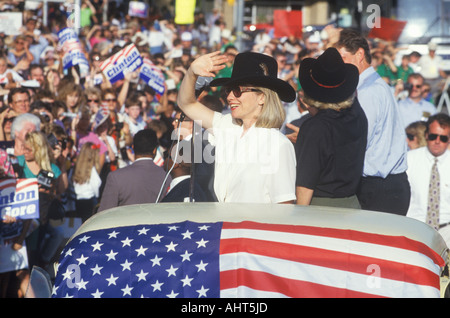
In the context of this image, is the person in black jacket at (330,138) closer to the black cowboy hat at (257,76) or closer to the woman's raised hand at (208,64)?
the black cowboy hat at (257,76)

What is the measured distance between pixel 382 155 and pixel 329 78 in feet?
2.54

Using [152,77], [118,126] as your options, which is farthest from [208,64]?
[152,77]

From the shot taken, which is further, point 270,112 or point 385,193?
point 385,193

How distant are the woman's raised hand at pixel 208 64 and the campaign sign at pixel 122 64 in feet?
25.2

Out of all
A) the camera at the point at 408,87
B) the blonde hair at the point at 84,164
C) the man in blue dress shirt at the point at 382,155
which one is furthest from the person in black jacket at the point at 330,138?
the camera at the point at 408,87

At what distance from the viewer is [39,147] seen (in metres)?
8.55

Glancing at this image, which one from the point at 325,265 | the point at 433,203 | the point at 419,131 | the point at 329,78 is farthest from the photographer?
the point at 419,131

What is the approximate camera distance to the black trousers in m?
5.47

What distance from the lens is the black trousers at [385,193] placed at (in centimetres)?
547

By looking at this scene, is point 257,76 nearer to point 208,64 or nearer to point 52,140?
point 208,64

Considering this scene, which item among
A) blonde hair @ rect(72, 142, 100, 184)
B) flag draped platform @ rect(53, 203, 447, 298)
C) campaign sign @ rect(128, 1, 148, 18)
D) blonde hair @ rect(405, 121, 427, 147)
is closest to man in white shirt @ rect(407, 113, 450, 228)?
blonde hair @ rect(405, 121, 427, 147)

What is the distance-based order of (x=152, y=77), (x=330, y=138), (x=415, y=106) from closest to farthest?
(x=330, y=138) → (x=415, y=106) → (x=152, y=77)

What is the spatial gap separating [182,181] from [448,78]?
13.4 meters
